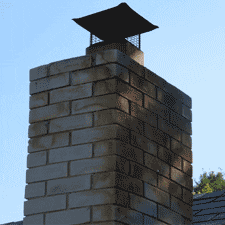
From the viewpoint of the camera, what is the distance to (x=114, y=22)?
4918mm

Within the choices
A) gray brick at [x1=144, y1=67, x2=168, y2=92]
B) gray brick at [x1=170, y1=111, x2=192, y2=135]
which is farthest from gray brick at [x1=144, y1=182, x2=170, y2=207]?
gray brick at [x1=144, y1=67, x2=168, y2=92]

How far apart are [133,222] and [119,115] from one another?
94cm

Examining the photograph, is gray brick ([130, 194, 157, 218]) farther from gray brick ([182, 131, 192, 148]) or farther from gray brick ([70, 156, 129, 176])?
gray brick ([182, 131, 192, 148])

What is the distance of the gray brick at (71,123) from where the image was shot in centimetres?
385

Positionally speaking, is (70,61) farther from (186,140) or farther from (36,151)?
(186,140)

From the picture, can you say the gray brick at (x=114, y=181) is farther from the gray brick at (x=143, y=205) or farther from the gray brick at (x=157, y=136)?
the gray brick at (x=157, y=136)

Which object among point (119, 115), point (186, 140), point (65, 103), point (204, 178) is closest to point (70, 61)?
point (65, 103)

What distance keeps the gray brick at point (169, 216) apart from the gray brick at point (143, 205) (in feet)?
0.35

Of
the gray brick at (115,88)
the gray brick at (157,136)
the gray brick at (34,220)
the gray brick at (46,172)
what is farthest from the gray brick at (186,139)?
the gray brick at (34,220)

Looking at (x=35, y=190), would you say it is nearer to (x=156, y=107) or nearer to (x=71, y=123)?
(x=71, y=123)

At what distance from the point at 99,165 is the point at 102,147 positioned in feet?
0.52

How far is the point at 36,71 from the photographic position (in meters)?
4.37

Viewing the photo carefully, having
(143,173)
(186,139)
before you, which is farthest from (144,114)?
(186,139)

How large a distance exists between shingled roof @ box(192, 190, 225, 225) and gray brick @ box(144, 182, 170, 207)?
241cm
